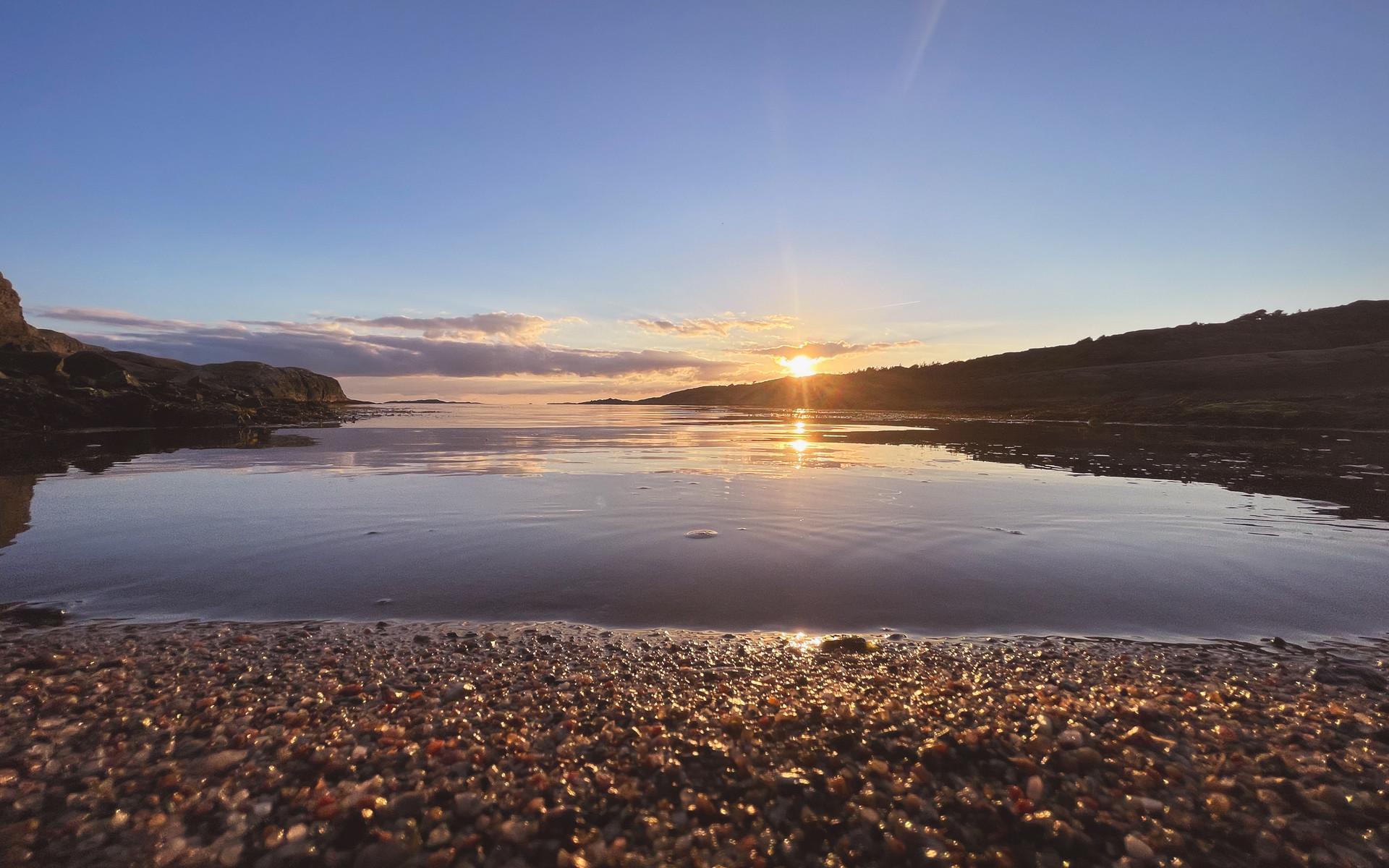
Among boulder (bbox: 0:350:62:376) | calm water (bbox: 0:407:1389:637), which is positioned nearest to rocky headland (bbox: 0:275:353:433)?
boulder (bbox: 0:350:62:376)

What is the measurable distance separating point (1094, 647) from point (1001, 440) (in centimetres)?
2823

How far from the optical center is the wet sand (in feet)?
9.52

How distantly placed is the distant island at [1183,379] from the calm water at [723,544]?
104 ft

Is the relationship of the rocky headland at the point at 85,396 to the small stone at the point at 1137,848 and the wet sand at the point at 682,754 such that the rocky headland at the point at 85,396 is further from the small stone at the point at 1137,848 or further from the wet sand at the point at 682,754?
the small stone at the point at 1137,848

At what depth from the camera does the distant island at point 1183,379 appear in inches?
1752

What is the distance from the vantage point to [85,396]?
32781mm

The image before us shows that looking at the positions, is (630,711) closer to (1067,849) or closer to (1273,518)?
(1067,849)

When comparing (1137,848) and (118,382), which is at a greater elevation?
(118,382)

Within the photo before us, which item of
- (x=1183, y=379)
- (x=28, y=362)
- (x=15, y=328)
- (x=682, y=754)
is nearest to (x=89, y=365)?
(x=15, y=328)

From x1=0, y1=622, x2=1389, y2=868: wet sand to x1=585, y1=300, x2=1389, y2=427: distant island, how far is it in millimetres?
50650

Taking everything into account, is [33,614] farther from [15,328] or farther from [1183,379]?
[1183,379]

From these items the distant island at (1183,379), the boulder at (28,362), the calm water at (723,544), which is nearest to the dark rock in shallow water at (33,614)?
the calm water at (723,544)

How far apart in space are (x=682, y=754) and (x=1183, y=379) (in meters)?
89.3

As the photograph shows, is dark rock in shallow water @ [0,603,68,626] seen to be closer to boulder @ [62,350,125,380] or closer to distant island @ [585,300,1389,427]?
boulder @ [62,350,125,380]
